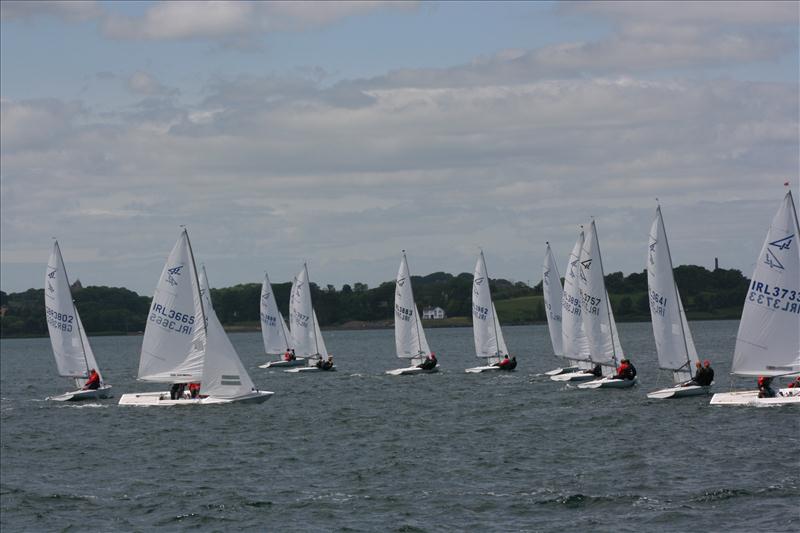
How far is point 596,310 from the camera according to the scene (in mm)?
58219

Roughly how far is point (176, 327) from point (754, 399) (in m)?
23.2

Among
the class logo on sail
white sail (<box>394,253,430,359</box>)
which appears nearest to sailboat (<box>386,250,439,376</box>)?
white sail (<box>394,253,430,359</box>)

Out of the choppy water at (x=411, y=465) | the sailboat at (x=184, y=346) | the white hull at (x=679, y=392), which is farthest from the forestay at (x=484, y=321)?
the sailboat at (x=184, y=346)

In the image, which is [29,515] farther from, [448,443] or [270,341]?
[270,341]

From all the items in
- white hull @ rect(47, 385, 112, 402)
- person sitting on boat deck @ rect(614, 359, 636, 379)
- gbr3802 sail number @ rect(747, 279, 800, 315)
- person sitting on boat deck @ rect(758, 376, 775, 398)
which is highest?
gbr3802 sail number @ rect(747, 279, 800, 315)

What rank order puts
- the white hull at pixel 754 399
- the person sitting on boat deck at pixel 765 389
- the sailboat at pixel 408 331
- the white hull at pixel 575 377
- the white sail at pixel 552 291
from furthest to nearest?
the sailboat at pixel 408 331, the white sail at pixel 552 291, the white hull at pixel 575 377, the person sitting on boat deck at pixel 765 389, the white hull at pixel 754 399

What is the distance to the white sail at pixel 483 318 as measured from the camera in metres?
72.1

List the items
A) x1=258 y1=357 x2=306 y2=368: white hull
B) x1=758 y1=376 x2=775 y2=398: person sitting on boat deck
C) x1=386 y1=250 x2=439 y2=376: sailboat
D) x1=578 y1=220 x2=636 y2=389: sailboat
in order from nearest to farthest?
x1=758 y1=376 x2=775 y2=398: person sitting on boat deck → x1=578 y1=220 x2=636 y2=389: sailboat → x1=386 y1=250 x2=439 y2=376: sailboat → x1=258 y1=357 x2=306 y2=368: white hull

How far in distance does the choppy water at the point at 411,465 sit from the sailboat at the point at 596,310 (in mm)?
2602

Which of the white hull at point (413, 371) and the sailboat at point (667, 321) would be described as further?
the white hull at point (413, 371)

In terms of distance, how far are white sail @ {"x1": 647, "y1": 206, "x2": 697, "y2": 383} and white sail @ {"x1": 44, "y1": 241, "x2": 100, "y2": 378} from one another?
2578 centimetres

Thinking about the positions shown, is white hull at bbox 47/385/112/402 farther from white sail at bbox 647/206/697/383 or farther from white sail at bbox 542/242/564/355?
white sail at bbox 542/242/564/355

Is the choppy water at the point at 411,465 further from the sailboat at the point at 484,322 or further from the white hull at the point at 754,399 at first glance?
the sailboat at the point at 484,322

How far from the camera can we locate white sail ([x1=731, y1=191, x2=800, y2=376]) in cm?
4241
